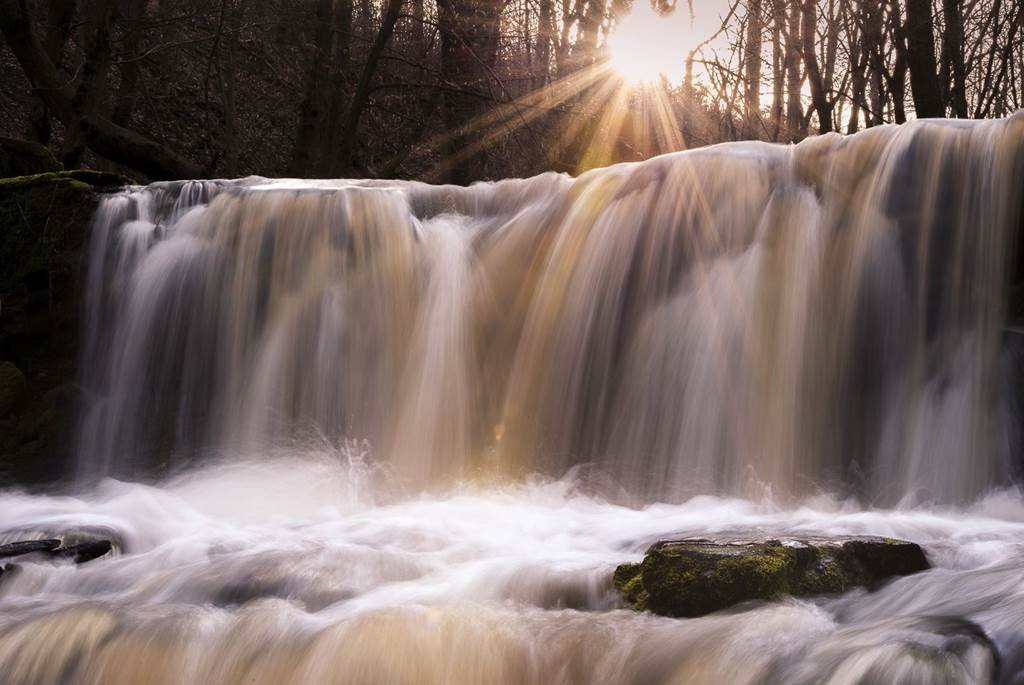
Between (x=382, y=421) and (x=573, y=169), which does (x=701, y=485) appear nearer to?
(x=382, y=421)


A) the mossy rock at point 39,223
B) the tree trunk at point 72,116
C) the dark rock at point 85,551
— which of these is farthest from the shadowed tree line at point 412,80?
the dark rock at point 85,551

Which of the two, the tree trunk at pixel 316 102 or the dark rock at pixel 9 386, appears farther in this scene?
the tree trunk at pixel 316 102

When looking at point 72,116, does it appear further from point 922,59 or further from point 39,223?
point 922,59

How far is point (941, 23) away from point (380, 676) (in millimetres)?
10061

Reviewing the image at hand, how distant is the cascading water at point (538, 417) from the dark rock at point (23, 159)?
1252 mm

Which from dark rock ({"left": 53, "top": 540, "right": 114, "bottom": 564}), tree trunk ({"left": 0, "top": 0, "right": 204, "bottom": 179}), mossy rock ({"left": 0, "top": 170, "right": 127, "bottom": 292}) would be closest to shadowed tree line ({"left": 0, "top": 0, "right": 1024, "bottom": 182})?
tree trunk ({"left": 0, "top": 0, "right": 204, "bottom": 179})

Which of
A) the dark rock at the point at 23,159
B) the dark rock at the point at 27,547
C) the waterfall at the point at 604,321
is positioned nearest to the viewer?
the dark rock at the point at 27,547

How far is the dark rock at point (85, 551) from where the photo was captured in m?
5.03

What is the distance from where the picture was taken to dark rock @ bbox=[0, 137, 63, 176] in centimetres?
859

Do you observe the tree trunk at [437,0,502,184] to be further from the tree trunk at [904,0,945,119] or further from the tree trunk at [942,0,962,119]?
the tree trunk at [942,0,962,119]

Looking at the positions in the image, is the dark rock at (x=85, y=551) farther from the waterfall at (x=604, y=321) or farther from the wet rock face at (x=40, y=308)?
the wet rock face at (x=40, y=308)

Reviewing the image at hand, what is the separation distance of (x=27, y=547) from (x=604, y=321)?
3.40 meters

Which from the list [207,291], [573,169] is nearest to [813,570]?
[207,291]

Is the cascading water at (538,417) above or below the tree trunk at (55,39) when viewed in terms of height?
below
